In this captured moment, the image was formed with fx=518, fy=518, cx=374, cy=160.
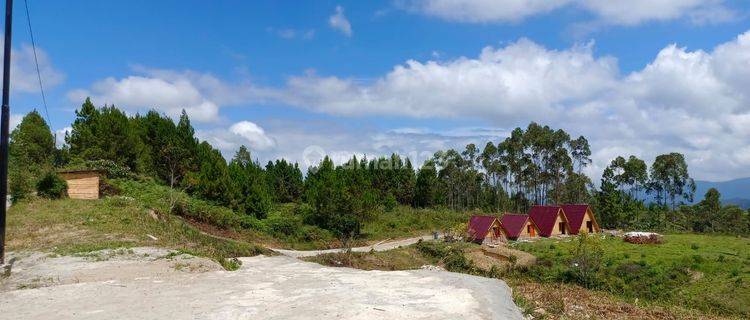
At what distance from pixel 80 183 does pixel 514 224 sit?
32.1 m

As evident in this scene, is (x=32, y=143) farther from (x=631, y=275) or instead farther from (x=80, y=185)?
(x=631, y=275)

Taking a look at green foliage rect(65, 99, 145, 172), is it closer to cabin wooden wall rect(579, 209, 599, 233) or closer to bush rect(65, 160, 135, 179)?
bush rect(65, 160, 135, 179)

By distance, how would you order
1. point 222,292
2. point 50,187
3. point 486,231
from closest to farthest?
point 222,292, point 50,187, point 486,231

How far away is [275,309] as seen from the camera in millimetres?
9641

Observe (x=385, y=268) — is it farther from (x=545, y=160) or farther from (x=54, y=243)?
(x=545, y=160)

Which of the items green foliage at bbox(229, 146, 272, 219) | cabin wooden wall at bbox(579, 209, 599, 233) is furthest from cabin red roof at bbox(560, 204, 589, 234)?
green foliage at bbox(229, 146, 272, 219)

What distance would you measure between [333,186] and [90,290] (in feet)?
115

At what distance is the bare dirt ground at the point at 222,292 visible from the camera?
30.6ft

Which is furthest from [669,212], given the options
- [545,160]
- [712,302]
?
[712,302]

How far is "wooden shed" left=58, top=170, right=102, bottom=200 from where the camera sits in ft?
101

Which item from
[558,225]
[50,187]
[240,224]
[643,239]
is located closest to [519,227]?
[558,225]

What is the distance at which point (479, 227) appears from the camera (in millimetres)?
40812

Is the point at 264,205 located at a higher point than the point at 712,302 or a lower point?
higher

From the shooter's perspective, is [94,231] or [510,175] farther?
[510,175]
